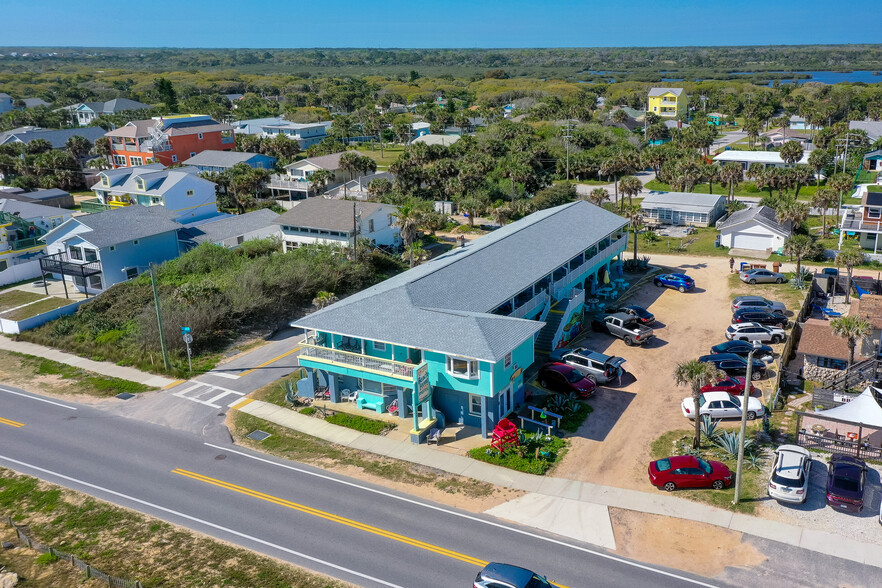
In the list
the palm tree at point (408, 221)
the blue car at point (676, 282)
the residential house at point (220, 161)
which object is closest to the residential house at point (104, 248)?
the palm tree at point (408, 221)

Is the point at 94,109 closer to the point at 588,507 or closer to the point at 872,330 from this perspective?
the point at 588,507

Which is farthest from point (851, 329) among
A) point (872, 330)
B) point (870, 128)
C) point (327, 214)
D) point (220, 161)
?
point (870, 128)

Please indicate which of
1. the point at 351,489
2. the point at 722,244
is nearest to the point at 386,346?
the point at 351,489

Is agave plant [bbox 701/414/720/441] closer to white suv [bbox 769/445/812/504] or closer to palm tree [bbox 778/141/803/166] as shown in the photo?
white suv [bbox 769/445/812/504]

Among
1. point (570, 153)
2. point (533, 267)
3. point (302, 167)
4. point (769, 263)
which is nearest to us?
point (533, 267)

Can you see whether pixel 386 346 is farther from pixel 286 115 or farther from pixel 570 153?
pixel 286 115
